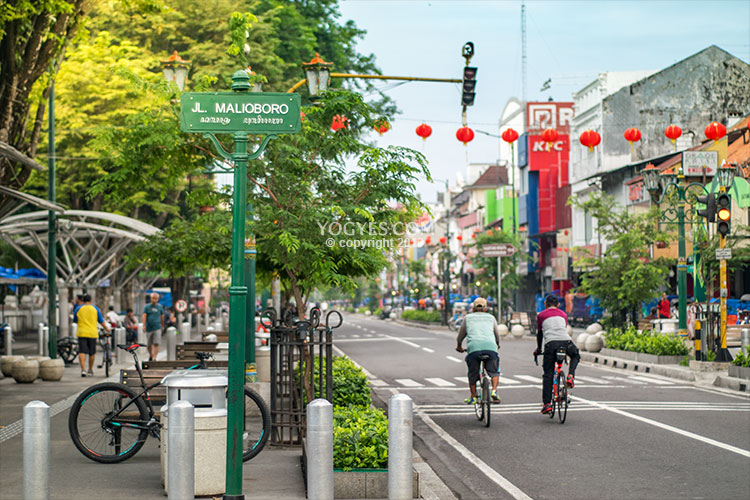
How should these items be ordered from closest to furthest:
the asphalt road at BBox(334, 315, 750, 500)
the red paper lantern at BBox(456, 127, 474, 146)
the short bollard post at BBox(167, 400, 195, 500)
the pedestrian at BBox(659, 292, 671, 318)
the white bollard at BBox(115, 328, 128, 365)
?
the short bollard post at BBox(167, 400, 195, 500) < the asphalt road at BBox(334, 315, 750, 500) < the red paper lantern at BBox(456, 127, 474, 146) < the white bollard at BBox(115, 328, 128, 365) < the pedestrian at BBox(659, 292, 671, 318)

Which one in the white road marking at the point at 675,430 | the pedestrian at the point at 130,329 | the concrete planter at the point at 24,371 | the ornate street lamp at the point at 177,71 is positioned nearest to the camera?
the white road marking at the point at 675,430

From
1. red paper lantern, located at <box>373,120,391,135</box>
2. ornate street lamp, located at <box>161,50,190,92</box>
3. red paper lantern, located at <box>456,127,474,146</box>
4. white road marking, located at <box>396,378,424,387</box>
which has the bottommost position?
white road marking, located at <box>396,378,424,387</box>

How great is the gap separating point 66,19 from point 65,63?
54.9 feet

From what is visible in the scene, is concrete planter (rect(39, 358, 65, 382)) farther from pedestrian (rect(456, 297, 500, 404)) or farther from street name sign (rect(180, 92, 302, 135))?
street name sign (rect(180, 92, 302, 135))

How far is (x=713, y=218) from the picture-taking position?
22.7m

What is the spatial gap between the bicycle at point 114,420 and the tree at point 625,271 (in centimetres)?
2243

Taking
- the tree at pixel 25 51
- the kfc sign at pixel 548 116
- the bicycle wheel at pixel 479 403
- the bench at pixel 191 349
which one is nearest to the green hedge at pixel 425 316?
the kfc sign at pixel 548 116

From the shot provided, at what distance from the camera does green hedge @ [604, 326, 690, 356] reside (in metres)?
25.3

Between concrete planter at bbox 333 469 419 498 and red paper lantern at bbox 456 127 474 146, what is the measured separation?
12947mm

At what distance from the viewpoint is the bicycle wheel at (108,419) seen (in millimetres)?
10492

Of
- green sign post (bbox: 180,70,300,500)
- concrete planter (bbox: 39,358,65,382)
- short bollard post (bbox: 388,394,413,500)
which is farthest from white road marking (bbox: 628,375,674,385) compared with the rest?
green sign post (bbox: 180,70,300,500)

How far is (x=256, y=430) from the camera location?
1121cm

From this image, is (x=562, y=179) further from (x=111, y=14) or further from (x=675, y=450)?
(x=675, y=450)

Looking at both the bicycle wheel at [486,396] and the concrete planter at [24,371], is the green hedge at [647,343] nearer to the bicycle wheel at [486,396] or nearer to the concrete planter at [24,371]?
the bicycle wheel at [486,396]
